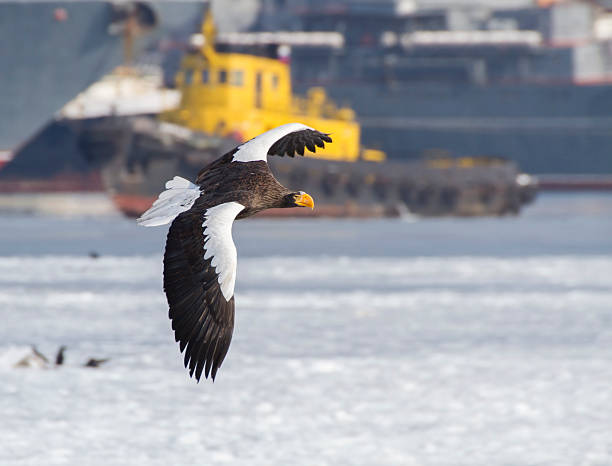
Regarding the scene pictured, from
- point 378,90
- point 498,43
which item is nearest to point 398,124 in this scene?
point 378,90

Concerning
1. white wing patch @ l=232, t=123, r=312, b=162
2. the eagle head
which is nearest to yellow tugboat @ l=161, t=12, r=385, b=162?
white wing patch @ l=232, t=123, r=312, b=162

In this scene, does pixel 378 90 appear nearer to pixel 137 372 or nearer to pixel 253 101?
pixel 253 101

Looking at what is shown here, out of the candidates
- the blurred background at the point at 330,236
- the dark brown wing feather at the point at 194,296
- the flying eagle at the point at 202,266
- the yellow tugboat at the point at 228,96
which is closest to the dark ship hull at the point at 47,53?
the blurred background at the point at 330,236

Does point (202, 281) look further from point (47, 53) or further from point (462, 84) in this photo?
point (462, 84)

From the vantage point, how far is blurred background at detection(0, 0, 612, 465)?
12844 millimetres

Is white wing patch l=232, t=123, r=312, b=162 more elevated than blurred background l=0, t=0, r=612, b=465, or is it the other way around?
white wing patch l=232, t=123, r=312, b=162

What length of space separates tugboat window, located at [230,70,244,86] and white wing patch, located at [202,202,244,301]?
4051 cm

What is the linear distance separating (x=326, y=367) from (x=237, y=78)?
110 ft

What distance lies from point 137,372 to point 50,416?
8.04ft

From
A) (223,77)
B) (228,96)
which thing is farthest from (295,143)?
(223,77)

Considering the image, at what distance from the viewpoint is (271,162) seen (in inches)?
1797

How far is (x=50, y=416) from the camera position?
41.9 ft

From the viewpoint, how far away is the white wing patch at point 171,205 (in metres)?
7.86

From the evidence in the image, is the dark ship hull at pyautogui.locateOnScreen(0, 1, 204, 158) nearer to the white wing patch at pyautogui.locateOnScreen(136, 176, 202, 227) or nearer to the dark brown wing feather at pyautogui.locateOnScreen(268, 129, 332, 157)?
the dark brown wing feather at pyautogui.locateOnScreen(268, 129, 332, 157)
